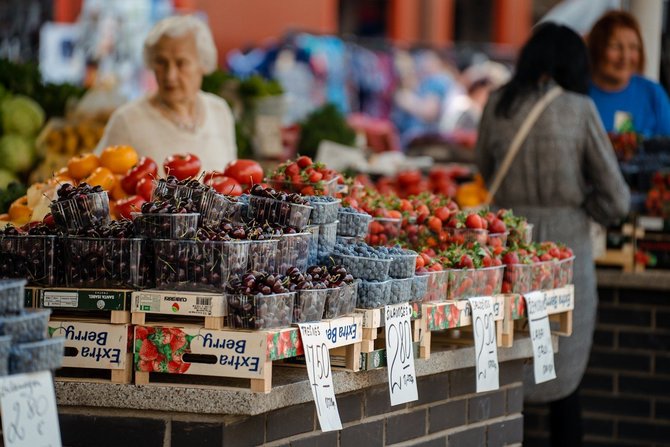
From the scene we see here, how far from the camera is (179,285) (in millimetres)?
3326

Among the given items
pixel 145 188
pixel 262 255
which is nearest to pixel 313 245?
pixel 262 255

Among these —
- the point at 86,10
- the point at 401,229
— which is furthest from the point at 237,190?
the point at 86,10

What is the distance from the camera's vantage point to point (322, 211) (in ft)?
12.4

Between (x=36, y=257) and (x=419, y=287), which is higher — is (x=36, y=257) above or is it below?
above

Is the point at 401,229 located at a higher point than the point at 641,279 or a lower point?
higher

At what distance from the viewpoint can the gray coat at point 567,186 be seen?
224 inches

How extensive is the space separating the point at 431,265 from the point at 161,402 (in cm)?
116

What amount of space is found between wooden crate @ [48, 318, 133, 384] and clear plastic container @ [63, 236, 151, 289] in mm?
111

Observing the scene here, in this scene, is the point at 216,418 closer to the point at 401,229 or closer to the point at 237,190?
the point at 237,190

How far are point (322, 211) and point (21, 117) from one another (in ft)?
13.3

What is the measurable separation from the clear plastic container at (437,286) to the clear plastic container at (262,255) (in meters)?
0.72

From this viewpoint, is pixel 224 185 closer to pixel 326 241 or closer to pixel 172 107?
pixel 326 241

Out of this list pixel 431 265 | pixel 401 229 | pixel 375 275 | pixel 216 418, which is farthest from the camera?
pixel 401 229

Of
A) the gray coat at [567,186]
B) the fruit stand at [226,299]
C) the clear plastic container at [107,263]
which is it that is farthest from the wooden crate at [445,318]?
the gray coat at [567,186]
